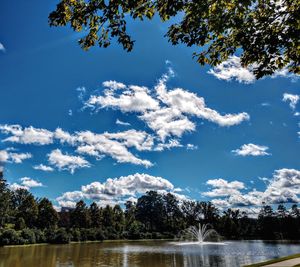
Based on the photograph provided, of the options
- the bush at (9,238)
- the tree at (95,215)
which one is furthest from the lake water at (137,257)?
the tree at (95,215)

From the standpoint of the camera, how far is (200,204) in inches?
3915

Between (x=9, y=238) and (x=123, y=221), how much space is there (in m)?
48.1

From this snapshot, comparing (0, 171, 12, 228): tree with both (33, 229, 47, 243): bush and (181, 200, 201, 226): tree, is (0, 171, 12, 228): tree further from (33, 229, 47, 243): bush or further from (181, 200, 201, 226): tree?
(181, 200, 201, 226): tree

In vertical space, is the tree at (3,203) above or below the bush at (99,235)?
above

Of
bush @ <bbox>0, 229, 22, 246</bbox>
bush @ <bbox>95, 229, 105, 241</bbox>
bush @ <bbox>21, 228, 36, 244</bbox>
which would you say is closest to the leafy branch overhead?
bush @ <bbox>0, 229, 22, 246</bbox>

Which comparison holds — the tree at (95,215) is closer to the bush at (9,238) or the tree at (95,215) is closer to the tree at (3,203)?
the tree at (3,203)

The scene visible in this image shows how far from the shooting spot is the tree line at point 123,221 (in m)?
53.4

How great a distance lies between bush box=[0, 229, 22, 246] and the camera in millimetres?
42562

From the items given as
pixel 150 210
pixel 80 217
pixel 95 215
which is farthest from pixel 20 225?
pixel 150 210

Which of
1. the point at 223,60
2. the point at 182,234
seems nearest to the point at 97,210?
the point at 182,234

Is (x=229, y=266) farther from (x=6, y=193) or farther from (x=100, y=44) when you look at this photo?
(x=6, y=193)

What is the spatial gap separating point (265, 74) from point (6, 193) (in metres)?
56.8

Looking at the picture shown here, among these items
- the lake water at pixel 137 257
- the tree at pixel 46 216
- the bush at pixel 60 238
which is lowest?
the lake water at pixel 137 257

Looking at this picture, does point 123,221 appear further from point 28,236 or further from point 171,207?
point 28,236
